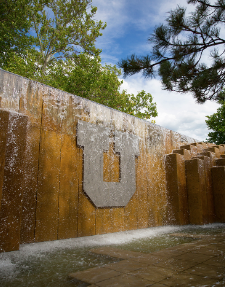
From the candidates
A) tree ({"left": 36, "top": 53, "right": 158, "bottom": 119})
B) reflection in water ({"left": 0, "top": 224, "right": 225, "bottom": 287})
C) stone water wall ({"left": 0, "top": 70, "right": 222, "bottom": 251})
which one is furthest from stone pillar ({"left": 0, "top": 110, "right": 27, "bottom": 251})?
tree ({"left": 36, "top": 53, "right": 158, "bottom": 119})

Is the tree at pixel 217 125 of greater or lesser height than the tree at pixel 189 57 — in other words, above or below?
above

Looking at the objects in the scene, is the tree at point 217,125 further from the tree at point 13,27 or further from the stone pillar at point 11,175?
the stone pillar at point 11,175

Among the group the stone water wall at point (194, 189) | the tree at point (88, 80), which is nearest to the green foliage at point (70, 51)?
the tree at point (88, 80)

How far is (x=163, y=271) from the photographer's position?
6.40 ft

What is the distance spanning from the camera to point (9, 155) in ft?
9.77

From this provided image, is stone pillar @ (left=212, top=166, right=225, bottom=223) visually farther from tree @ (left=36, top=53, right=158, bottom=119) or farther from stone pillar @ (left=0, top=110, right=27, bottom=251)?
tree @ (left=36, top=53, right=158, bottom=119)

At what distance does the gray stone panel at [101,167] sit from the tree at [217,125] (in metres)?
15.4

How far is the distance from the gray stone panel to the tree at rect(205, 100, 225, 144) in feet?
50.5

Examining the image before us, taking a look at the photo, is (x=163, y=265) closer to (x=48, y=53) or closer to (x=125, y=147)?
(x=125, y=147)

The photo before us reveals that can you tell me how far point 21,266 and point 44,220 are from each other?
1059 mm

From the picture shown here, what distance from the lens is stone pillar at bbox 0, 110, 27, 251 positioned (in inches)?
108

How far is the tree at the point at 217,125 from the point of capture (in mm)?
18641

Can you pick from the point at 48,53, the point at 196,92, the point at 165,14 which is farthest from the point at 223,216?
the point at 48,53

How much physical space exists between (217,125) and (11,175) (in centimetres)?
1871
